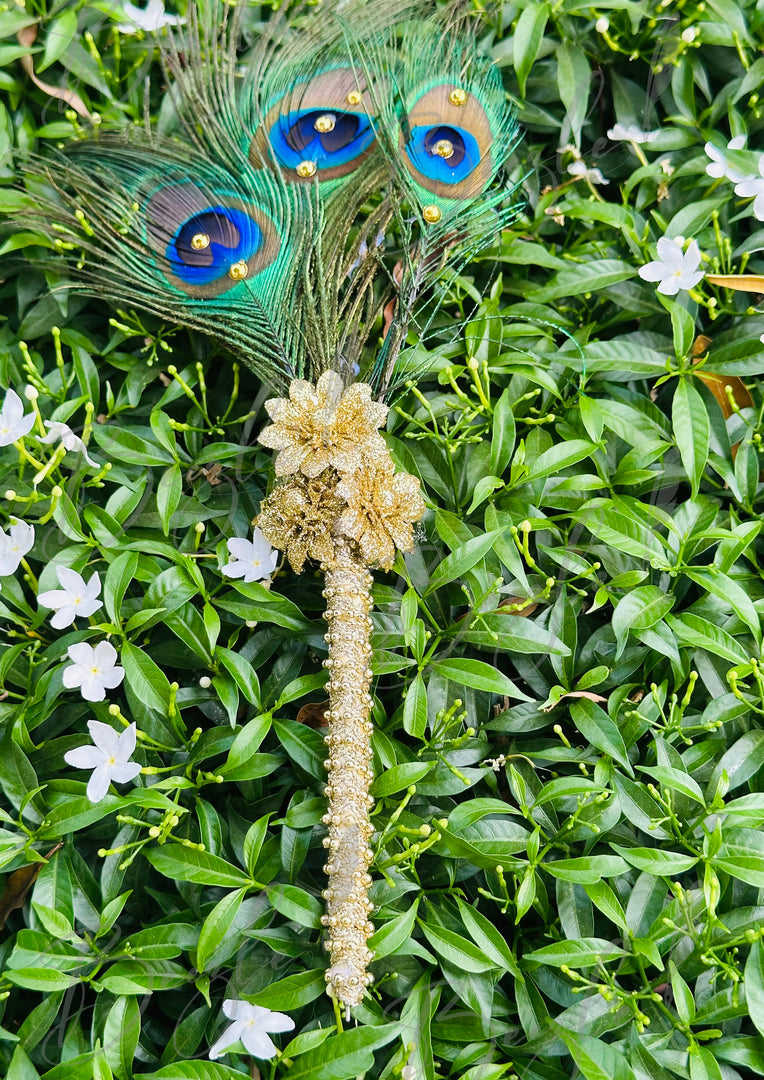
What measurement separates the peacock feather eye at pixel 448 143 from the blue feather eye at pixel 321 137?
3.0 inches

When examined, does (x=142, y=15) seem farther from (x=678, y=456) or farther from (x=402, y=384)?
(x=678, y=456)

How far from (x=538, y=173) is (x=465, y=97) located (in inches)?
7.1

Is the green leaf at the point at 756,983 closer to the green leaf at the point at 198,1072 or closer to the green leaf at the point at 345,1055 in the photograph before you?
the green leaf at the point at 345,1055

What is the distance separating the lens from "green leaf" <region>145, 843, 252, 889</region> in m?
0.92

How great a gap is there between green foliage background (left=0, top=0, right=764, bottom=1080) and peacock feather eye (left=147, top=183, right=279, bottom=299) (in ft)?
0.31

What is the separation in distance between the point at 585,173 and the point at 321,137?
15.2 inches

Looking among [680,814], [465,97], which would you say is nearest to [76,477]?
[465,97]

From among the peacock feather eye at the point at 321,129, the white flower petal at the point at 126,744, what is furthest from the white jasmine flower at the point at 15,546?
the peacock feather eye at the point at 321,129

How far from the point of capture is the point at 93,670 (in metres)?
0.98

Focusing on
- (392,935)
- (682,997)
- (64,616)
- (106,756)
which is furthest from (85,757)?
(682,997)

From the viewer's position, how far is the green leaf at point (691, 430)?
1061mm

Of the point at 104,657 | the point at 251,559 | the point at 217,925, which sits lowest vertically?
the point at 217,925

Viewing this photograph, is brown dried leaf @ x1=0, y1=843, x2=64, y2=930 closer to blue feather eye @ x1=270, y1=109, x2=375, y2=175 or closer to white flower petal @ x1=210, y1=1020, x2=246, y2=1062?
white flower petal @ x1=210, y1=1020, x2=246, y2=1062

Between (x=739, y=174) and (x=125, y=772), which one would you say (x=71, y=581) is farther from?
(x=739, y=174)
